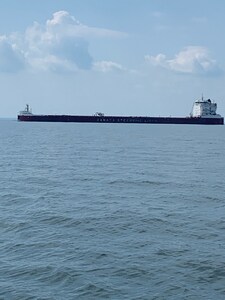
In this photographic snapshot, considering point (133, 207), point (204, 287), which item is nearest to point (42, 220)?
point (133, 207)

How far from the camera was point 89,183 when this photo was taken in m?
30.8

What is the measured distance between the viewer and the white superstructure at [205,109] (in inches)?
7328

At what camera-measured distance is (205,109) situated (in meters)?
189

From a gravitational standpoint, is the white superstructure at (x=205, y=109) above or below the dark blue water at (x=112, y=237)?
above

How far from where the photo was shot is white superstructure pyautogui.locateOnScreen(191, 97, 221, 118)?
18612 cm

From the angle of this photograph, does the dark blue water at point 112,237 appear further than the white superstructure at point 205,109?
No

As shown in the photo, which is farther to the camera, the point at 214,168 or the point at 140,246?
the point at 214,168

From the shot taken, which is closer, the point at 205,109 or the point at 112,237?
the point at 112,237

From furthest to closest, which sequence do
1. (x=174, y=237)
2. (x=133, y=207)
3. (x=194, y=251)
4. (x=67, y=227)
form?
(x=133, y=207) → (x=67, y=227) → (x=174, y=237) → (x=194, y=251)

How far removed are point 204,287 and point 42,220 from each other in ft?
31.1

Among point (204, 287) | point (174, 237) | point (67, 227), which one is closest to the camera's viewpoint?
point (204, 287)

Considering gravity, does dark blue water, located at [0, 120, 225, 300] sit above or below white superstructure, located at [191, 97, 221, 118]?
below

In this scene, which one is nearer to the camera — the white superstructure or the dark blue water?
the dark blue water

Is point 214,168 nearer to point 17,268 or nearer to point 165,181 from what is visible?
point 165,181
